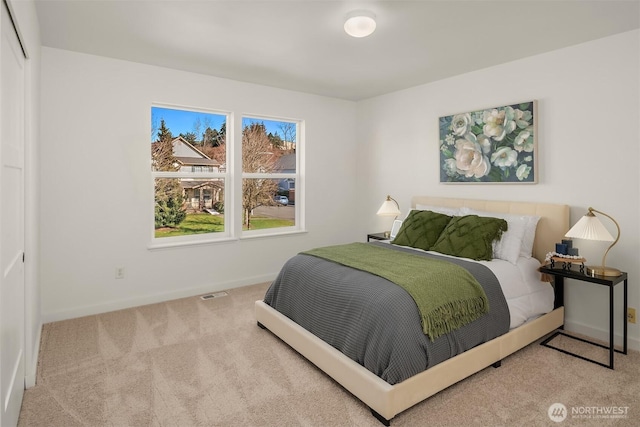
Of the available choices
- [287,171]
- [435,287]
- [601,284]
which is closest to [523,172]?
[601,284]

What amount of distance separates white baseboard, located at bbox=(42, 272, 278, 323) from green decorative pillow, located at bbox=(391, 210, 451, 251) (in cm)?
190

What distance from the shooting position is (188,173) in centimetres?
419

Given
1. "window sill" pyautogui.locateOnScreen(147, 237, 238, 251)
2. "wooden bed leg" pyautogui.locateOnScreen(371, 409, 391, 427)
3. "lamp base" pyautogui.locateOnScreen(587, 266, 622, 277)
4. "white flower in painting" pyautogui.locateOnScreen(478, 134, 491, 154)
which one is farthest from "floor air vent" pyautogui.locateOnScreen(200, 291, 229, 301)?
"lamp base" pyautogui.locateOnScreen(587, 266, 622, 277)

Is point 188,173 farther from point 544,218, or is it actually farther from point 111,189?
point 544,218

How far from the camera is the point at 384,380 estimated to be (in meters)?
2.04

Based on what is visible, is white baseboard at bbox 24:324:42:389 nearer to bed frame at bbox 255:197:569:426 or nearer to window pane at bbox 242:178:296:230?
bed frame at bbox 255:197:569:426

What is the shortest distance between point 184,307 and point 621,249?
12.7ft

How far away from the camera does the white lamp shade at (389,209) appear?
177 inches

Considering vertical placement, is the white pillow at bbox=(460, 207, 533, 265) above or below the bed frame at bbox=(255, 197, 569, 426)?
above

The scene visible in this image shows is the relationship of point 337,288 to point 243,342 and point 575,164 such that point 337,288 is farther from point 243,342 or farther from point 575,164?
point 575,164

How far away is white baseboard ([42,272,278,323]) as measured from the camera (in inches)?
135

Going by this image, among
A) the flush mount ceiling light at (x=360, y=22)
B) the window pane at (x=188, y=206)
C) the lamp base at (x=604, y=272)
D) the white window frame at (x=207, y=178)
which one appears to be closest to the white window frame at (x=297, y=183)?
the white window frame at (x=207, y=178)

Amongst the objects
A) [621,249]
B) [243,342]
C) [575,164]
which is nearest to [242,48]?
[243,342]

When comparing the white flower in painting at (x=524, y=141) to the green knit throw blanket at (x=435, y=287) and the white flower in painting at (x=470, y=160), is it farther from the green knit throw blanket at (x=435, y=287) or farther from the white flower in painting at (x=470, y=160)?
the green knit throw blanket at (x=435, y=287)
